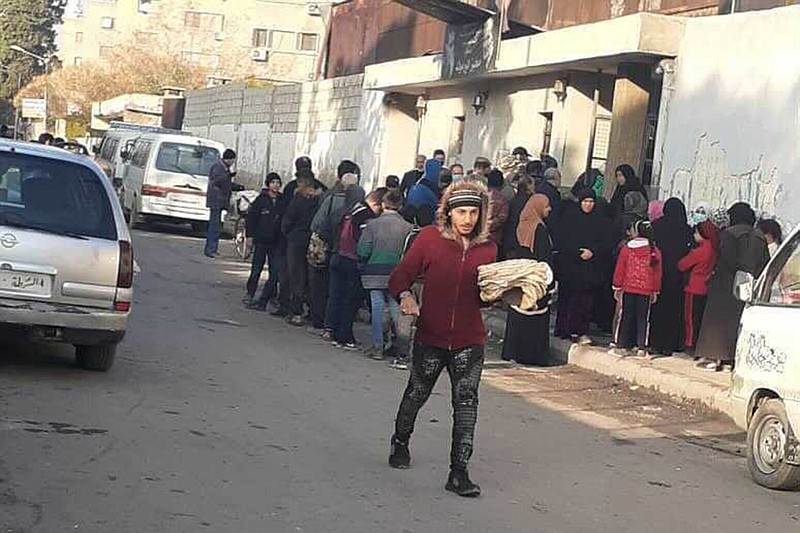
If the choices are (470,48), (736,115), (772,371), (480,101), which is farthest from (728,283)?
(480,101)

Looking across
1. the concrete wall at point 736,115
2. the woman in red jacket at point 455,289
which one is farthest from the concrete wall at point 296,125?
the woman in red jacket at point 455,289

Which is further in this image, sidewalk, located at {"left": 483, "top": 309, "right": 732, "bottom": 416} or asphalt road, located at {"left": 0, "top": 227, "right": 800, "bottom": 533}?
sidewalk, located at {"left": 483, "top": 309, "right": 732, "bottom": 416}

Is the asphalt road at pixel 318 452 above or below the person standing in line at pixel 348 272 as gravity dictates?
below

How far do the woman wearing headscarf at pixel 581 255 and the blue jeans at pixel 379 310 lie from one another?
2.38m

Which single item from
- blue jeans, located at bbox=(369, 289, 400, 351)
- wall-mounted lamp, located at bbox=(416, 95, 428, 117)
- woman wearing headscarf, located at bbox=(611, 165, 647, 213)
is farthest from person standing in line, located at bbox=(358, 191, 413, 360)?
wall-mounted lamp, located at bbox=(416, 95, 428, 117)

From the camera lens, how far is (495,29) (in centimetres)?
2334

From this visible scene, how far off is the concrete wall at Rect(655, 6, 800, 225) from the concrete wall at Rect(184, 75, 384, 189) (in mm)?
13917

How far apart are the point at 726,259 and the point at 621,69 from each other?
659 cm

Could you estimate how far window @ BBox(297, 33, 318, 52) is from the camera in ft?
259

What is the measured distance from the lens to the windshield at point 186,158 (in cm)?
2783

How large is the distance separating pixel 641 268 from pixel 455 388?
255 inches

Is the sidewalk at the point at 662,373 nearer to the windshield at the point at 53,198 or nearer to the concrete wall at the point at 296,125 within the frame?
the windshield at the point at 53,198

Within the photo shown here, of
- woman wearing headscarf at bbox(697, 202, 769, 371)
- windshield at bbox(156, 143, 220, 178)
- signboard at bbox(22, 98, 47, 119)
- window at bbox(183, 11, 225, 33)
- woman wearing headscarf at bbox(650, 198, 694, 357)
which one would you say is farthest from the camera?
window at bbox(183, 11, 225, 33)

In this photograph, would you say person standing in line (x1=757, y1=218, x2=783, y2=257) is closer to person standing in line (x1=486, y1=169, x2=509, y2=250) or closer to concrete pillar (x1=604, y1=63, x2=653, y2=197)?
person standing in line (x1=486, y1=169, x2=509, y2=250)
